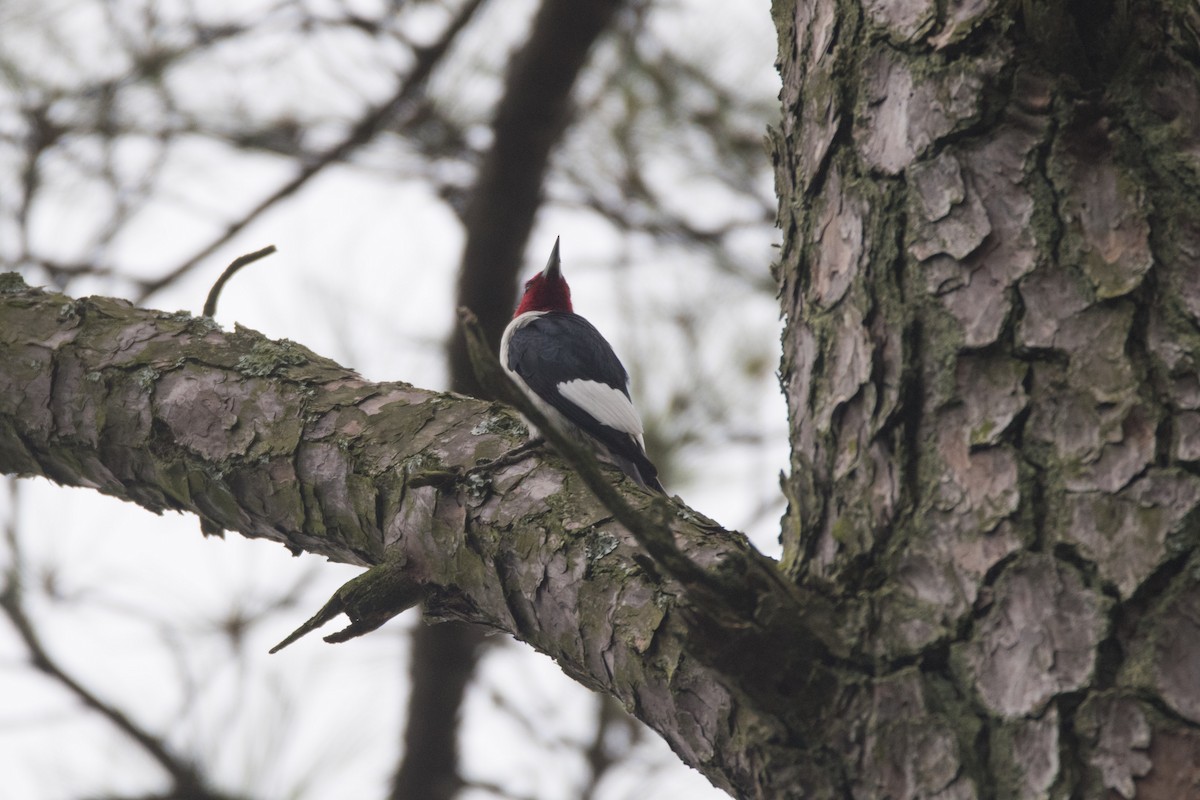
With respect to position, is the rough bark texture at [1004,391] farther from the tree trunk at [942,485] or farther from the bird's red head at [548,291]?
the bird's red head at [548,291]

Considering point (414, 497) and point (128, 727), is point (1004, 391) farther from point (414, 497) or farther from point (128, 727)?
point (128, 727)

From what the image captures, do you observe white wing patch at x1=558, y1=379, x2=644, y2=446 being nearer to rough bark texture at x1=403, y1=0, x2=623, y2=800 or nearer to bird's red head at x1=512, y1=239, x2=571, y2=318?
rough bark texture at x1=403, y1=0, x2=623, y2=800

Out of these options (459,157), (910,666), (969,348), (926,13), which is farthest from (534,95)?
(910,666)

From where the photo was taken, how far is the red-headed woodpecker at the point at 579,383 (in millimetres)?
2689

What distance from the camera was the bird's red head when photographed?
12.3 ft

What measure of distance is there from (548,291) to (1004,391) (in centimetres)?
282

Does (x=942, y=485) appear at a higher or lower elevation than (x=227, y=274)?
lower

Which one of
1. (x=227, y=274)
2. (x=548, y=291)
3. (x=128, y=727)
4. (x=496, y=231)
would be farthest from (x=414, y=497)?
(x=548, y=291)

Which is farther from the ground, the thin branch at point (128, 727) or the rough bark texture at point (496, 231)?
the rough bark texture at point (496, 231)

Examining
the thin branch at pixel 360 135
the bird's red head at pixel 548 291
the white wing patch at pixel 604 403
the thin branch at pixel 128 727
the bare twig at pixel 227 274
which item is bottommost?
the thin branch at pixel 128 727

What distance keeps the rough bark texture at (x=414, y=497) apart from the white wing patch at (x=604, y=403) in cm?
103

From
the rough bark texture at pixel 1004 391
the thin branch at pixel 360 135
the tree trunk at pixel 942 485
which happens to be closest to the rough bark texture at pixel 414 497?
the tree trunk at pixel 942 485

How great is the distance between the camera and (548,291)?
3.81 metres

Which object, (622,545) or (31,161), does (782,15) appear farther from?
(31,161)
